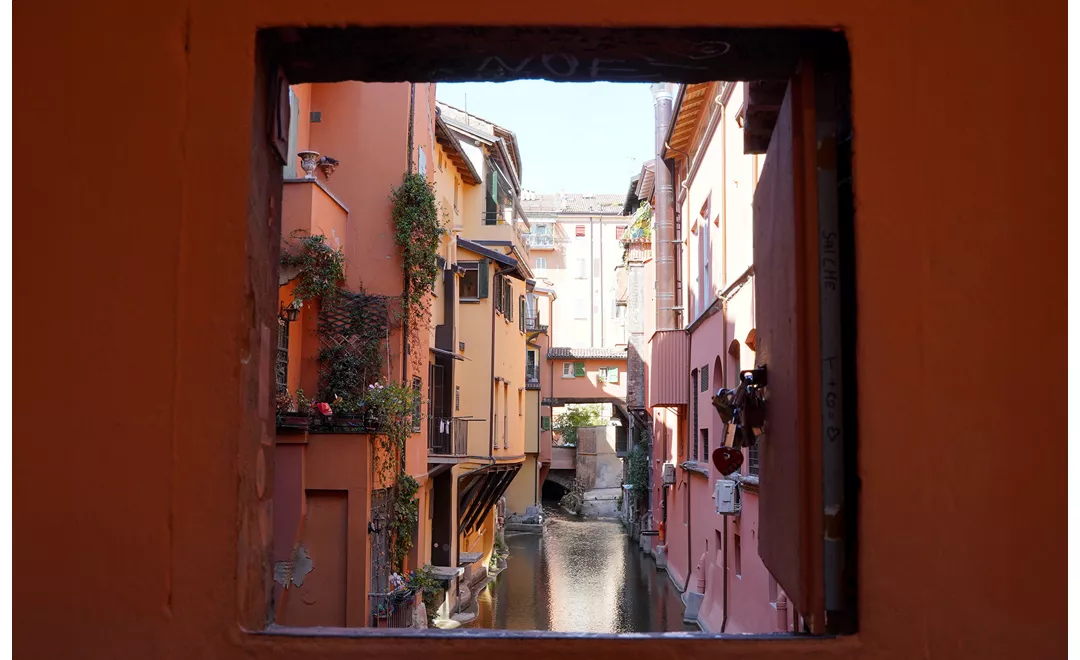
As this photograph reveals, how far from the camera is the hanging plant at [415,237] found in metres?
14.6

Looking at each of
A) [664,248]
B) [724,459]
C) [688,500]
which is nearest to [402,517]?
[688,500]

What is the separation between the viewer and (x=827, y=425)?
362 cm

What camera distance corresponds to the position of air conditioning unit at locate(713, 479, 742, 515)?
42.9 ft

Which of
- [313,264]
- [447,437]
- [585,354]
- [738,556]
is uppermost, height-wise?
[585,354]

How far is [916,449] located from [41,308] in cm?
288

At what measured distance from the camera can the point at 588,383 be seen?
45594 millimetres

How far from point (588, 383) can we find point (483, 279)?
72.4ft

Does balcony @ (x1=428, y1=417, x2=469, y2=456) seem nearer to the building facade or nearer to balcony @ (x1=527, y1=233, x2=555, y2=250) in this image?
the building facade

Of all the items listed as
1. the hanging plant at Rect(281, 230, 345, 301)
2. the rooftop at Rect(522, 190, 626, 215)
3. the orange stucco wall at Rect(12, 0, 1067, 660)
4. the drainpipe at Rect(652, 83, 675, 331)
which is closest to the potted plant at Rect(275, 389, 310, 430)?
the hanging plant at Rect(281, 230, 345, 301)

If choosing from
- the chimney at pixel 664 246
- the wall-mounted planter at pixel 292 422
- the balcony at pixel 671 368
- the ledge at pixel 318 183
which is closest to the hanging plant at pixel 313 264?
the ledge at pixel 318 183

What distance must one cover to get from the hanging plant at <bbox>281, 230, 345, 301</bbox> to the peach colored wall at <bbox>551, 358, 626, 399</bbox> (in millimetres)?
32196

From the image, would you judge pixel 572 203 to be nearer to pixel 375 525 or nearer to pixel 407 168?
pixel 407 168

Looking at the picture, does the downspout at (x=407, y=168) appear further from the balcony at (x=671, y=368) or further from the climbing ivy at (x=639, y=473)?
the climbing ivy at (x=639, y=473)

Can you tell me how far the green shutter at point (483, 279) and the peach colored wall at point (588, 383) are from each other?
21.5m
